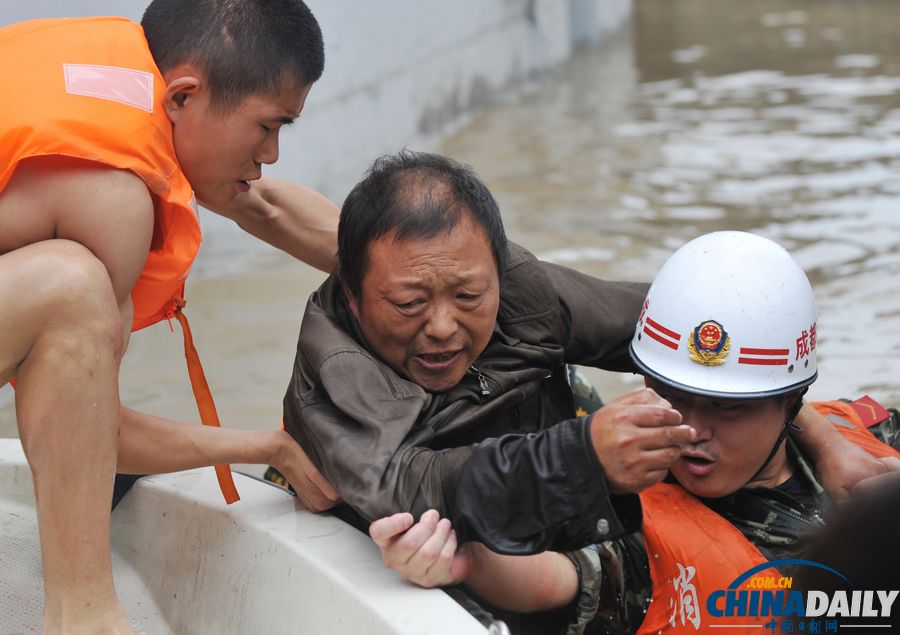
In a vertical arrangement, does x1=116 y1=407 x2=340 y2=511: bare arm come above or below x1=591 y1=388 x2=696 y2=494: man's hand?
below

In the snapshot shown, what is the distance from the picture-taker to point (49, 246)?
2.24 m

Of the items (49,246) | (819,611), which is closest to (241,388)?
(49,246)

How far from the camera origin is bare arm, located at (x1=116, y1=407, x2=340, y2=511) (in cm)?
241

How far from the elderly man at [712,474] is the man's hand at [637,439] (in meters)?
0.38

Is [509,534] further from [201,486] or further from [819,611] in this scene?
[201,486]

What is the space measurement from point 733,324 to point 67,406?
134cm

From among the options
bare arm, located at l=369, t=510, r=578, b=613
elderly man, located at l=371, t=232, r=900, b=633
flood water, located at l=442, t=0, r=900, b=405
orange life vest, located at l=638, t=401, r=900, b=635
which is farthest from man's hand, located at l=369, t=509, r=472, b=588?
flood water, located at l=442, t=0, r=900, b=405

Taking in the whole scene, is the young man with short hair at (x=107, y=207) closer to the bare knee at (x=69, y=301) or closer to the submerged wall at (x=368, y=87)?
the bare knee at (x=69, y=301)

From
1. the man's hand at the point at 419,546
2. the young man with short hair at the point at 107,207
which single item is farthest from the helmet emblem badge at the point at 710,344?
the young man with short hair at the point at 107,207

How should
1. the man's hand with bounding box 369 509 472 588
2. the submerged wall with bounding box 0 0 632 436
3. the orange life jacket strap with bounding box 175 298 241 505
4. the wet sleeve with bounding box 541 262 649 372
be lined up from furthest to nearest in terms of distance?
1. the submerged wall with bounding box 0 0 632 436
2. the wet sleeve with bounding box 541 262 649 372
3. the orange life jacket strap with bounding box 175 298 241 505
4. the man's hand with bounding box 369 509 472 588

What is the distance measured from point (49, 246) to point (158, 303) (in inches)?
15.6

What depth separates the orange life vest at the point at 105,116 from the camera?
2293 mm

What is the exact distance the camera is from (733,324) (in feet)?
8.36

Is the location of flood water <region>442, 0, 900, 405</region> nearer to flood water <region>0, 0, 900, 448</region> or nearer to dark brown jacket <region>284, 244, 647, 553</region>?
flood water <region>0, 0, 900, 448</region>
